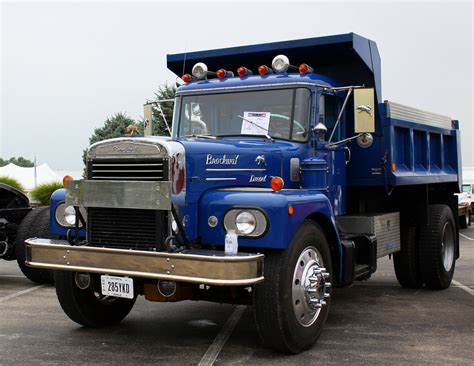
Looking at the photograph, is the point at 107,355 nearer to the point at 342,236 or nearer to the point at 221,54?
the point at 342,236

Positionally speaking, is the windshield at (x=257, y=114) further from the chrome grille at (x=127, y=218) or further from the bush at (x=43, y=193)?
the bush at (x=43, y=193)

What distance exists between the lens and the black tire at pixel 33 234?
845 cm

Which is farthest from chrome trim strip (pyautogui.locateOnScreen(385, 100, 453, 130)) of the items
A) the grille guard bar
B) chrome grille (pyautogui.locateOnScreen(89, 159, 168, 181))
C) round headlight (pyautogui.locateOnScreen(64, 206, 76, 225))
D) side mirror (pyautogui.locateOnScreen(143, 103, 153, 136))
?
round headlight (pyautogui.locateOnScreen(64, 206, 76, 225))

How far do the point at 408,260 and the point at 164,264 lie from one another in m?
4.70

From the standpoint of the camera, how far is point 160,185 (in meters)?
4.82

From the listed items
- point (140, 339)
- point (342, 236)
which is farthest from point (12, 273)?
point (342, 236)

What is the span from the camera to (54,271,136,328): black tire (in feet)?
19.1

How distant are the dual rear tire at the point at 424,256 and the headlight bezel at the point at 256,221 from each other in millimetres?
4151

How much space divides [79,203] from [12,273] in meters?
5.49

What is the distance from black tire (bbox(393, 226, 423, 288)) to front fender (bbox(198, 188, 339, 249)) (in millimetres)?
3466

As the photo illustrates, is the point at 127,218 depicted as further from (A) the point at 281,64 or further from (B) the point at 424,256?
(B) the point at 424,256

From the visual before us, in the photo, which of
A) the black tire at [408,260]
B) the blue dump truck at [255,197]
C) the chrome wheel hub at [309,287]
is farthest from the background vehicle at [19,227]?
the black tire at [408,260]

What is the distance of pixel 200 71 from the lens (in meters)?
6.86

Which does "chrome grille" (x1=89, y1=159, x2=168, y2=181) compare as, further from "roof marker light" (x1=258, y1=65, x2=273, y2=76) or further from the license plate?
"roof marker light" (x1=258, y1=65, x2=273, y2=76)
